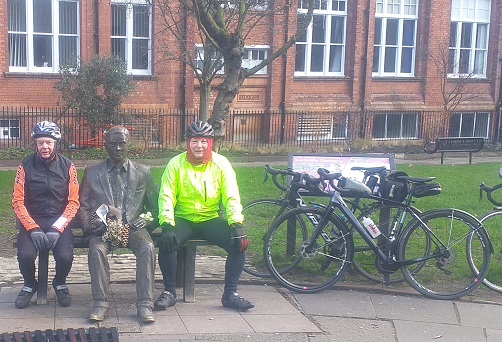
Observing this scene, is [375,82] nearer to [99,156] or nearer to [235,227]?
[99,156]

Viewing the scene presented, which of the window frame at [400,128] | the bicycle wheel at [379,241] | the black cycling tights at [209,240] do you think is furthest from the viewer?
the window frame at [400,128]

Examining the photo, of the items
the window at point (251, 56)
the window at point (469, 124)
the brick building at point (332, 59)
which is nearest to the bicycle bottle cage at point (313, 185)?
the brick building at point (332, 59)

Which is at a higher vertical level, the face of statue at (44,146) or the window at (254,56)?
the window at (254,56)

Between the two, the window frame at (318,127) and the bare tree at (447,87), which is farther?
the bare tree at (447,87)

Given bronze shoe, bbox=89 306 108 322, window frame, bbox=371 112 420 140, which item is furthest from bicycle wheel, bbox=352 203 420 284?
window frame, bbox=371 112 420 140

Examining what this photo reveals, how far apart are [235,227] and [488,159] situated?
1640cm

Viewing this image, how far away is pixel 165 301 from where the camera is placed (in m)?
6.44

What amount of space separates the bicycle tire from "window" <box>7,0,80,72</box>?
1426 centimetres

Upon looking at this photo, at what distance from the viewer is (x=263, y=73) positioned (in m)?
23.3

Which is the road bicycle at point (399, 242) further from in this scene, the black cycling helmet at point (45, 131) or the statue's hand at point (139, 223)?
the black cycling helmet at point (45, 131)

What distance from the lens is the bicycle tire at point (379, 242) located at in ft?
23.7

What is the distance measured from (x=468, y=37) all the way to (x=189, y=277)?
2291cm

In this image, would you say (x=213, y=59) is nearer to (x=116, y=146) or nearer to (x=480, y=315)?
(x=116, y=146)

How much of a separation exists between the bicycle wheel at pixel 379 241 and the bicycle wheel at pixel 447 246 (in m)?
0.13
